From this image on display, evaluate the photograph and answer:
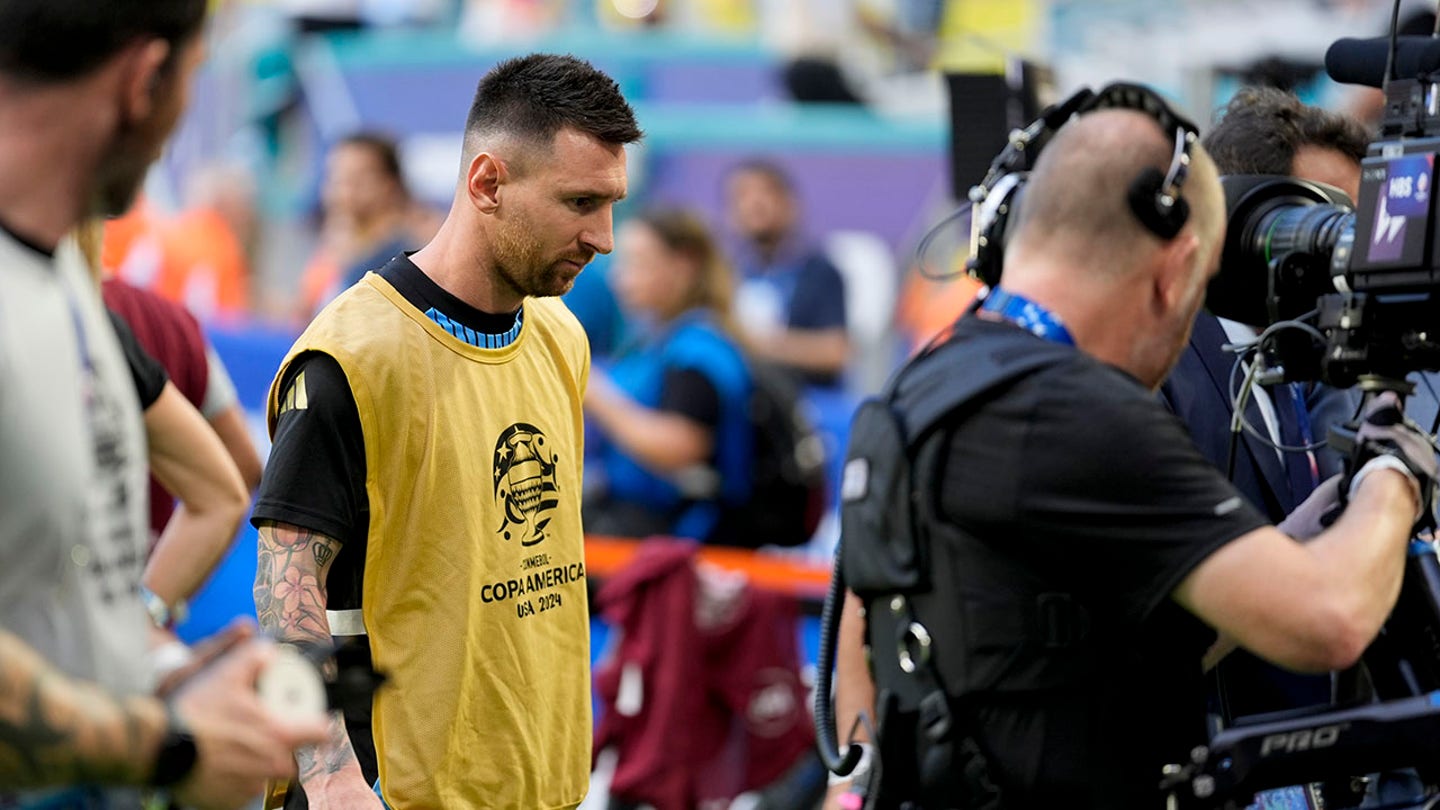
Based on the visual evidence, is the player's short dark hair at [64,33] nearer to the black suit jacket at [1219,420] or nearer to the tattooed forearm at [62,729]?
the tattooed forearm at [62,729]

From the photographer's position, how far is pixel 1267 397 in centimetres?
390

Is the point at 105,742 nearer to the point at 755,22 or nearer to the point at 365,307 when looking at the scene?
the point at 365,307

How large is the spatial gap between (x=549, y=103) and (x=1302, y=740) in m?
1.79

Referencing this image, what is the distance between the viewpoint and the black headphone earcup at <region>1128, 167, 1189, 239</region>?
283 cm

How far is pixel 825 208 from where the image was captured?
12.2m

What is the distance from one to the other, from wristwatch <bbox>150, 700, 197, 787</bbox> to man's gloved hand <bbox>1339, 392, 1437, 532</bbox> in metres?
1.71

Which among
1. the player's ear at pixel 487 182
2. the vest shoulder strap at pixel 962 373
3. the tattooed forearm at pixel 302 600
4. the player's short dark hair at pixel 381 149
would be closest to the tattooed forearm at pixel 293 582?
the tattooed forearm at pixel 302 600

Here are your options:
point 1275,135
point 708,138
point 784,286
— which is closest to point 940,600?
point 1275,135

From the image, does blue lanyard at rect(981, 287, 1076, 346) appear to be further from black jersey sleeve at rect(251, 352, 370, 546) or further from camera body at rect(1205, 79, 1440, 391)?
black jersey sleeve at rect(251, 352, 370, 546)

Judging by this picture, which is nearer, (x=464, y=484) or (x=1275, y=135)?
(x=464, y=484)

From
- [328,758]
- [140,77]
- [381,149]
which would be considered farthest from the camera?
[381,149]

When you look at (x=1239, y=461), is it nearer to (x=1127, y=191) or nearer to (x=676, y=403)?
(x=1127, y=191)

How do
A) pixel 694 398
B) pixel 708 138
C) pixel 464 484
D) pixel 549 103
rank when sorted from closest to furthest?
pixel 464 484, pixel 549 103, pixel 694 398, pixel 708 138

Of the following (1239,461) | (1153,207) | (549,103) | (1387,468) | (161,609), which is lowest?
(161,609)
